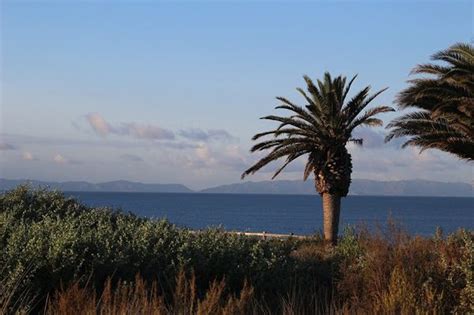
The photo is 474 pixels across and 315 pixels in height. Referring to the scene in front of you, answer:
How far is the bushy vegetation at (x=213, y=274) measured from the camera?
8.16 m

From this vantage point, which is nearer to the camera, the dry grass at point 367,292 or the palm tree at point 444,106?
the dry grass at point 367,292

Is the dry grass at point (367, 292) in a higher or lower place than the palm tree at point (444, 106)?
lower

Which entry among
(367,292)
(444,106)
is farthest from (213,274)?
(444,106)

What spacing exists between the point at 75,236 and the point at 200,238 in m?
3.13

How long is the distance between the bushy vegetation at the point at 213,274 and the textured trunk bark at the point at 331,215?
1237cm

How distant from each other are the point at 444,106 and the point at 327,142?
16.0 ft

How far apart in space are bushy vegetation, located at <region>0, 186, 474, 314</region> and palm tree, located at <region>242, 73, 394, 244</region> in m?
12.6

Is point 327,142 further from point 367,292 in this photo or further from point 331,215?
point 367,292

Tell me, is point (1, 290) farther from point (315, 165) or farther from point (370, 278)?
point (315, 165)

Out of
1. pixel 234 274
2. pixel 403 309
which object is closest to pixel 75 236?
pixel 234 274

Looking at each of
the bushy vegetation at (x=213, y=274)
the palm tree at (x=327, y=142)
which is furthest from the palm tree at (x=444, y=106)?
the bushy vegetation at (x=213, y=274)

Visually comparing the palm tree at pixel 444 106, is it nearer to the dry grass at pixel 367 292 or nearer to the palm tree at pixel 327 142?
the palm tree at pixel 327 142

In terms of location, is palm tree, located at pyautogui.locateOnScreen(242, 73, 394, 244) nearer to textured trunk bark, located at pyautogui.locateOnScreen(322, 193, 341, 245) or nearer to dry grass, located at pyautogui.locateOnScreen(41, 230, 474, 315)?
textured trunk bark, located at pyautogui.locateOnScreen(322, 193, 341, 245)

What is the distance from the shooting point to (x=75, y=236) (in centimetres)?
1132
